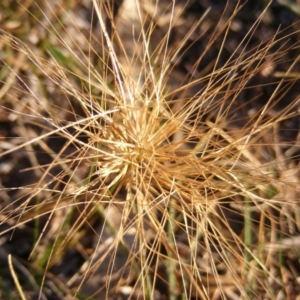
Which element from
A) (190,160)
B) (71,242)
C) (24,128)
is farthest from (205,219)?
(24,128)

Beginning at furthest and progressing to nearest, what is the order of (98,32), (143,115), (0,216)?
(98,32) < (0,216) < (143,115)

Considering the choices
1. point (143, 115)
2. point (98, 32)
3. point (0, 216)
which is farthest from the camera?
point (98, 32)

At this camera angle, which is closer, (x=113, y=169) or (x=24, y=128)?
(x=113, y=169)

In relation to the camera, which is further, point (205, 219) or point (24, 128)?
point (24, 128)

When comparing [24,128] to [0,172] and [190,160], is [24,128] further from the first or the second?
[190,160]

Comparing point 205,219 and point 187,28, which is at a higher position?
point 187,28

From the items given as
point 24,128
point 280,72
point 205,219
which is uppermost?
point 280,72

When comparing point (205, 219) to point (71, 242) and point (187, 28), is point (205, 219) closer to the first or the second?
point (71, 242)

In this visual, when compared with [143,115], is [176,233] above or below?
below

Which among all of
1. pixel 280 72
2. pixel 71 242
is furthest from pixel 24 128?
pixel 280 72
